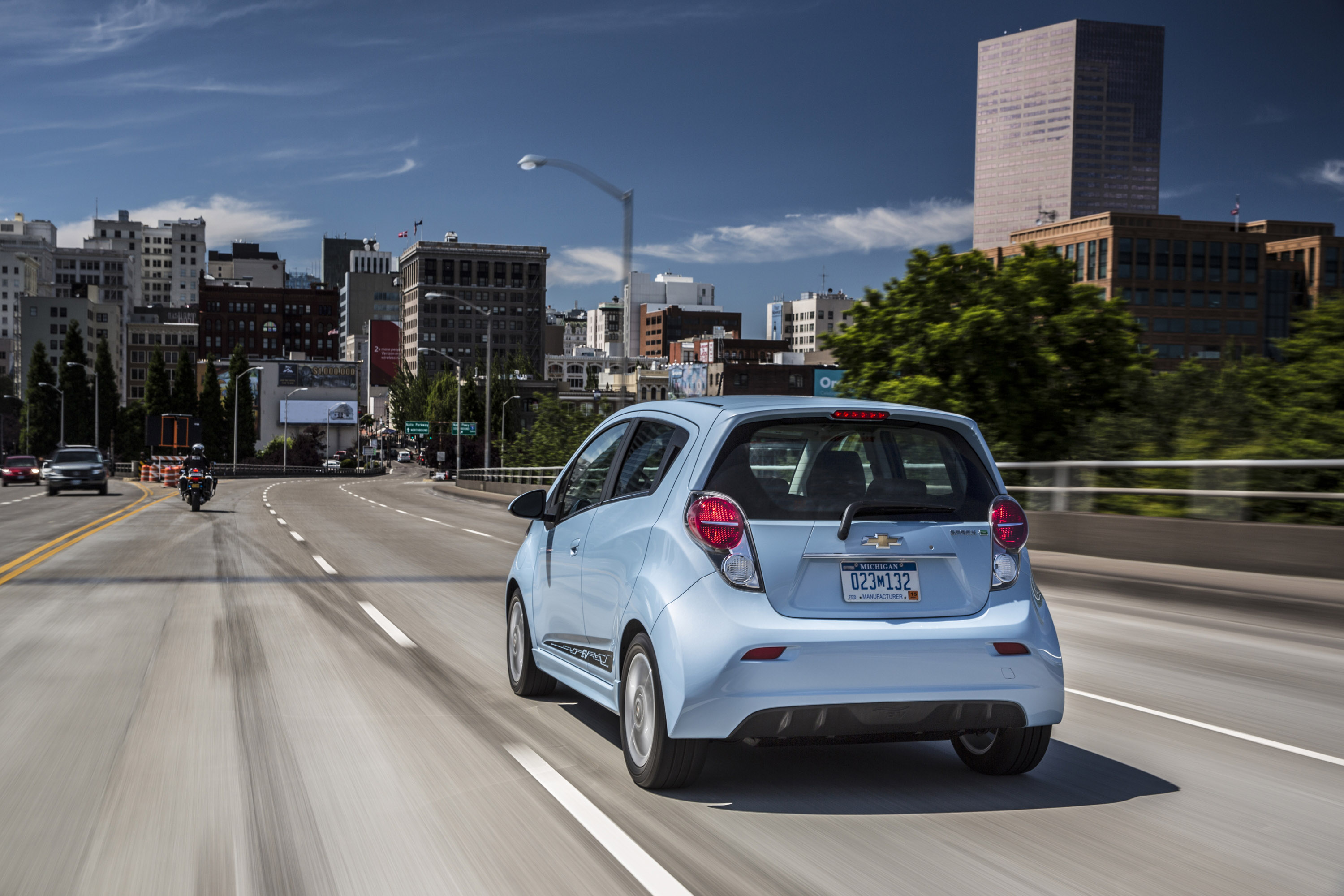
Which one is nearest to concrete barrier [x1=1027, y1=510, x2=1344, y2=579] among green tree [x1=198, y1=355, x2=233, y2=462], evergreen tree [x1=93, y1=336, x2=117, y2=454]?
green tree [x1=198, y1=355, x2=233, y2=462]

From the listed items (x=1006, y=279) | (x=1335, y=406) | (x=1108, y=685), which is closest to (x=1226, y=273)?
(x=1006, y=279)

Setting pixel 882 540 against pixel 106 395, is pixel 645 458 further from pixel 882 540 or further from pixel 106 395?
pixel 106 395

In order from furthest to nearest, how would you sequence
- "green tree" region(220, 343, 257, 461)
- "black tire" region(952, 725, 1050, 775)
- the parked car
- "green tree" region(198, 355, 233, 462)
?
"green tree" region(198, 355, 233, 462) < "green tree" region(220, 343, 257, 461) < the parked car < "black tire" region(952, 725, 1050, 775)

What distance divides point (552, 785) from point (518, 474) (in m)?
Result: 44.2

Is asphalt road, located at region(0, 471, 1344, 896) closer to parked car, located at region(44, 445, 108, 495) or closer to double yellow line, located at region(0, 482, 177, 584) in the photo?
double yellow line, located at region(0, 482, 177, 584)

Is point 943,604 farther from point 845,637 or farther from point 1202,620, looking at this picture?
point 1202,620

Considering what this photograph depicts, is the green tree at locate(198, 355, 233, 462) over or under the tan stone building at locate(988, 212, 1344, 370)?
under

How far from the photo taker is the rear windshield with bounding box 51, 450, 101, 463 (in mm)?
44188

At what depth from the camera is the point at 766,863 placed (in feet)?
14.6

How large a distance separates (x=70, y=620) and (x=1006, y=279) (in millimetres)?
20740

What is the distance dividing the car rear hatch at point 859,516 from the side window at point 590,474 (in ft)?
4.05

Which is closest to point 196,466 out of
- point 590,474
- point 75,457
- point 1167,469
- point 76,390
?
point 75,457

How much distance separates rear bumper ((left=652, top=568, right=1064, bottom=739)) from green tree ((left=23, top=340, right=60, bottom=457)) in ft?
510

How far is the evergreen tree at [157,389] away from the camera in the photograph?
141625 millimetres
